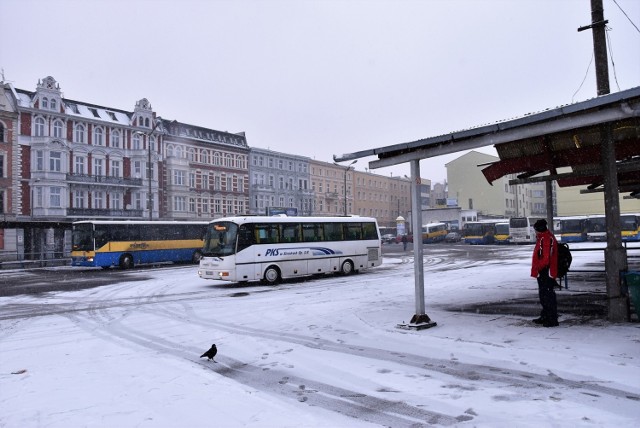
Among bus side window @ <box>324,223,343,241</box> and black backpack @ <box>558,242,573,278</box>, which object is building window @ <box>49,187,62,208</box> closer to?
bus side window @ <box>324,223,343,241</box>

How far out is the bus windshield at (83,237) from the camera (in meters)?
27.4

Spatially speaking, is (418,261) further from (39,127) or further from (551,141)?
(39,127)

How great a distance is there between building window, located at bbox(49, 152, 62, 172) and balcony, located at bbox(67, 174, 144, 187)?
120 centimetres

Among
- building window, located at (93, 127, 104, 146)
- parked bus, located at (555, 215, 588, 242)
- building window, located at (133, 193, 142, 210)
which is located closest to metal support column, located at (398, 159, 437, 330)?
building window, located at (93, 127, 104, 146)

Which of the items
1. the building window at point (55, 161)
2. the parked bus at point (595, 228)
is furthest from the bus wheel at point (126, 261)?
the parked bus at point (595, 228)

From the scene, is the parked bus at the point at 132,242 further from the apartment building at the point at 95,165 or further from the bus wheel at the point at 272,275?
the bus wheel at the point at 272,275

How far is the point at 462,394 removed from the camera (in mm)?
5316

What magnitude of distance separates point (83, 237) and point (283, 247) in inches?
587

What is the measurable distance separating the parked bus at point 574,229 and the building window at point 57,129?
53596 millimetres

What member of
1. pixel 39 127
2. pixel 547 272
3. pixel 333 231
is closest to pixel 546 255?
pixel 547 272

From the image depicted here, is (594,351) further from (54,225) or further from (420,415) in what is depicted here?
(54,225)

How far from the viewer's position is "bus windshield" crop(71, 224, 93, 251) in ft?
89.9

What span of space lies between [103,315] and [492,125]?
33.2ft

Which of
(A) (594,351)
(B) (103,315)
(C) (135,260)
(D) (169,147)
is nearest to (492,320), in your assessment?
(A) (594,351)
